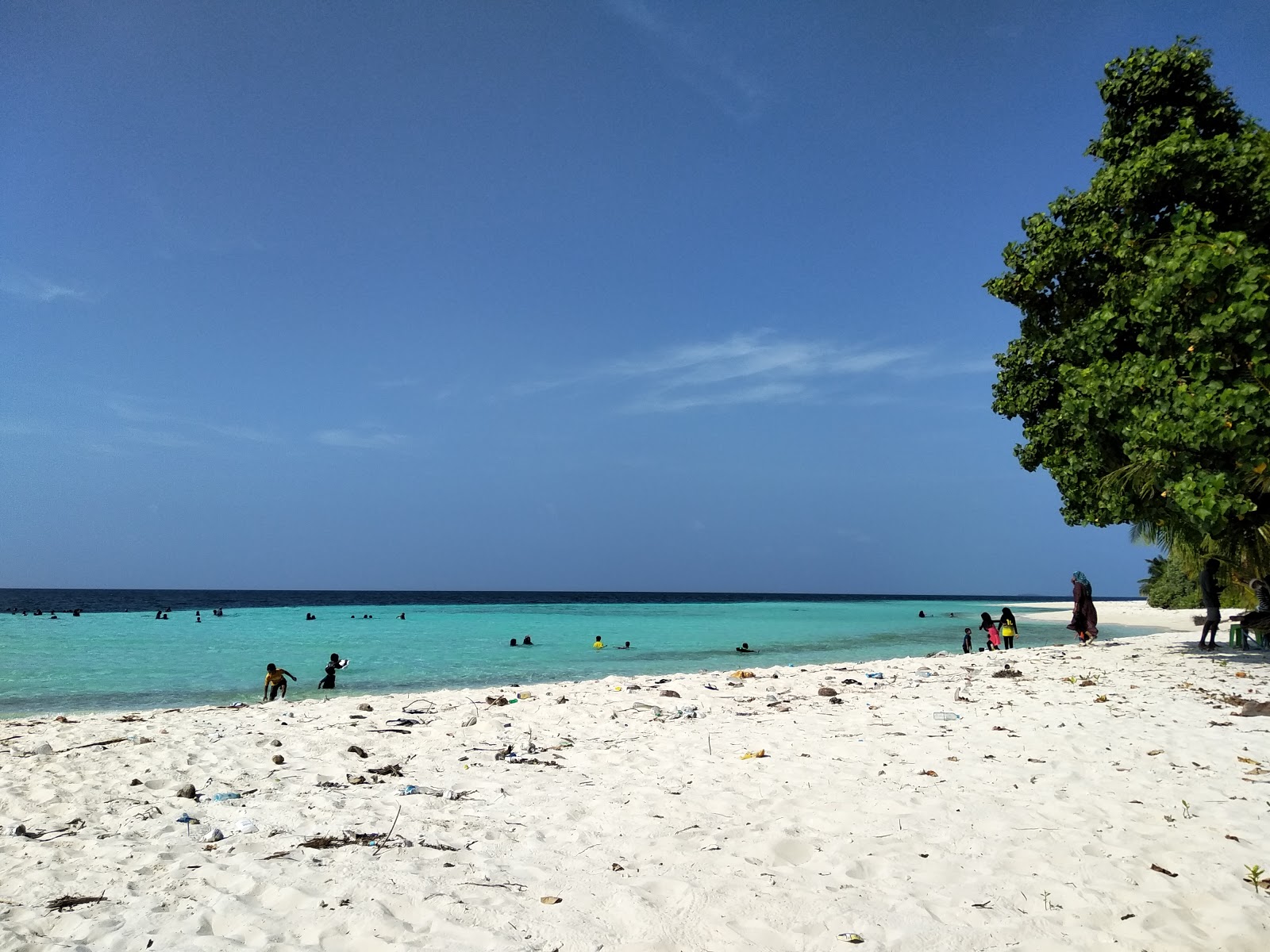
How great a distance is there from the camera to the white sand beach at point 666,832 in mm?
4152

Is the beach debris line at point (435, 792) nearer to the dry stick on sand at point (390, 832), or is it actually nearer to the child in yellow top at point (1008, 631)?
the dry stick on sand at point (390, 832)

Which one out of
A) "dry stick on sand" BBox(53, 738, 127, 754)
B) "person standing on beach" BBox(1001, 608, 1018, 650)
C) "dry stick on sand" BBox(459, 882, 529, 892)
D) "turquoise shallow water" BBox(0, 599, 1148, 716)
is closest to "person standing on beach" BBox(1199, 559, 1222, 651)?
"person standing on beach" BBox(1001, 608, 1018, 650)

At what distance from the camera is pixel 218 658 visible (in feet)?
86.0

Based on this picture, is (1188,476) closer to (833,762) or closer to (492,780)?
(833,762)

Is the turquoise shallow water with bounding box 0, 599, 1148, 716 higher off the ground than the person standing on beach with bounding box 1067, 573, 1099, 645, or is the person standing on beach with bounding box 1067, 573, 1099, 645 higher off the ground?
the person standing on beach with bounding box 1067, 573, 1099, 645

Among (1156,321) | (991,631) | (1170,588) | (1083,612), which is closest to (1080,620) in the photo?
(1083,612)

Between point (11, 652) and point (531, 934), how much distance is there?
34.0 metres

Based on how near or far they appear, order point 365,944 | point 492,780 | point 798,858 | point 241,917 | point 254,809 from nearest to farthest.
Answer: point 365,944
point 241,917
point 798,858
point 254,809
point 492,780

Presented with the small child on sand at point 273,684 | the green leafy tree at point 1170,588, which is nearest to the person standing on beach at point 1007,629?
the small child on sand at point 273,684

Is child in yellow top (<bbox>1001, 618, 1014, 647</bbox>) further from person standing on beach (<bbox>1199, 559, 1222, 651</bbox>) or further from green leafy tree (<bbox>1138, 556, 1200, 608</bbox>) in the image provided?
green leafy tree (<bbox>1138, 556, 1200, 608</bbox>)

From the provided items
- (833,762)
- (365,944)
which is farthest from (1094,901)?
(365,944)

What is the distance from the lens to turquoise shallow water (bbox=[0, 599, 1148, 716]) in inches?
A: 735

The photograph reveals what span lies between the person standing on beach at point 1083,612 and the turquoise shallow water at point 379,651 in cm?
633

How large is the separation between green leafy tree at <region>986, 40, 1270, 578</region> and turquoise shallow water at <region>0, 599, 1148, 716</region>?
12075mm
